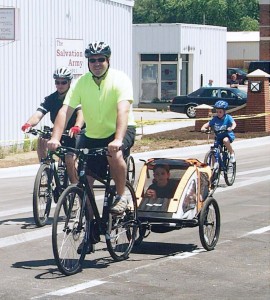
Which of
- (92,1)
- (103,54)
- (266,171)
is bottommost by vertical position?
(266,171)

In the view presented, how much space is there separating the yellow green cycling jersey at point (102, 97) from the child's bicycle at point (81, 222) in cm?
44

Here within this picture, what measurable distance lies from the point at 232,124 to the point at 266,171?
12.3 feet

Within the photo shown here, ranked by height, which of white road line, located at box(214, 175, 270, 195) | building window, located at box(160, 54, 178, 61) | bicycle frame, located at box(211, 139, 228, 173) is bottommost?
white road line, located at box(214, 175, 270, 195)

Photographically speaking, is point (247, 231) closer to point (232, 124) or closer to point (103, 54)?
point (103, 54)

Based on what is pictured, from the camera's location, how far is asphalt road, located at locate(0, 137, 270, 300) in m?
9.23

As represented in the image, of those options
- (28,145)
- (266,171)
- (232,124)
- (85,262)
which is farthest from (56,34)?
(85,262)

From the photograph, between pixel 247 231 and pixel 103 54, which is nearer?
pixel 103 54

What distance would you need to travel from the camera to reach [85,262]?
35.0 feet

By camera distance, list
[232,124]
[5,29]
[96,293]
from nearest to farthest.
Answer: [96,293] < [232,124] < [5,29]

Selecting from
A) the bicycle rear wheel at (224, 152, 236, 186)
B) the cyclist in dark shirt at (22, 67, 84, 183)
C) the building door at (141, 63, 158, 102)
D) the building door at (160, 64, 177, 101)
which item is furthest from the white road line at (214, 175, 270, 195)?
the building door at (141, 63, 158, 102)

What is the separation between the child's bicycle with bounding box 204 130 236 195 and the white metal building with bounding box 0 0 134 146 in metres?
9.06

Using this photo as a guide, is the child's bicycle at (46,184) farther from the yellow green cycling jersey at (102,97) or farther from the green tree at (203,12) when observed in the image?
the green tree at (203,12)

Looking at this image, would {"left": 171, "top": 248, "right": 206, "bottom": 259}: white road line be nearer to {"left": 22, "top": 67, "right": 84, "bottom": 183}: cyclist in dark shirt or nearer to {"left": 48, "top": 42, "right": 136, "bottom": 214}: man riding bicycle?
{"left": 48, "top": 42, "right": 136, "bottom": 214}: man riding bicycle

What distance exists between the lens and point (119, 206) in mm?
10250
